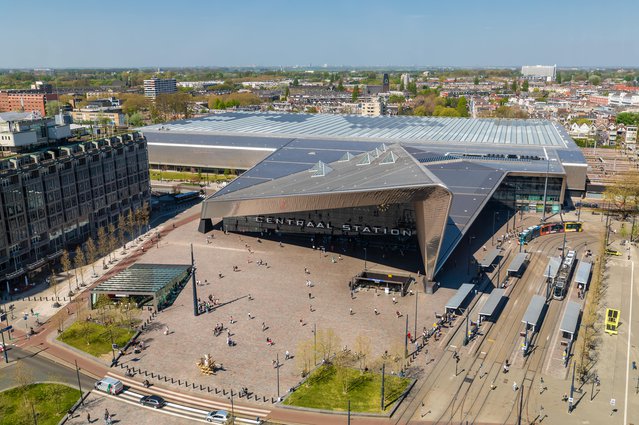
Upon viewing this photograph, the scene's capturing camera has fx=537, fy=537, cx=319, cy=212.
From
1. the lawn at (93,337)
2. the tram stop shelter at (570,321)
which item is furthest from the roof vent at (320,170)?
the tram stop shelter at (570,321)

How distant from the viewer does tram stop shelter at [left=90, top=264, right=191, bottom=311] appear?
177ft

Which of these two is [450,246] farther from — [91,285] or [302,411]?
[91,285]

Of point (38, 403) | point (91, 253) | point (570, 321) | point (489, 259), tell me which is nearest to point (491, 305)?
point (570, 321)

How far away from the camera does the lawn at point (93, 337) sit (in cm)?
4617

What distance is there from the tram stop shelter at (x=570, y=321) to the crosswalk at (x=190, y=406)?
27.1 metres

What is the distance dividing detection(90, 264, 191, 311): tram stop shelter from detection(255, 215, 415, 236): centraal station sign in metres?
18.5

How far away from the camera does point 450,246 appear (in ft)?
196

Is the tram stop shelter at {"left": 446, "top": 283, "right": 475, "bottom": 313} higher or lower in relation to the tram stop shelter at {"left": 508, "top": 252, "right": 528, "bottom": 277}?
higher

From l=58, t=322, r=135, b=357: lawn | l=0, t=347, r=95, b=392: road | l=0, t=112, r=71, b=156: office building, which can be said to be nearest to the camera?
l=0, t=347, r=95, b=392: road

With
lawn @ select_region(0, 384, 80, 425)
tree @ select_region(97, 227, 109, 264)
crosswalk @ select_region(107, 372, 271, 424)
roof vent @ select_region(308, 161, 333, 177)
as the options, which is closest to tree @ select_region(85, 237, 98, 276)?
tree @ select_region(97, 227, 109, 264)

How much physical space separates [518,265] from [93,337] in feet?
153

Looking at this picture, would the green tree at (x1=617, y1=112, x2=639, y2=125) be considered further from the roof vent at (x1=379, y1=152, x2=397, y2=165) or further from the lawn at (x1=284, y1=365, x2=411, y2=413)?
the lawn at (x1=284, y1=365, x2=411, y2=413)

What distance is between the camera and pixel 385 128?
435 ft

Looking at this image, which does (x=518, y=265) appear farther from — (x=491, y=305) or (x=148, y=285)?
(x=148, y=285)
